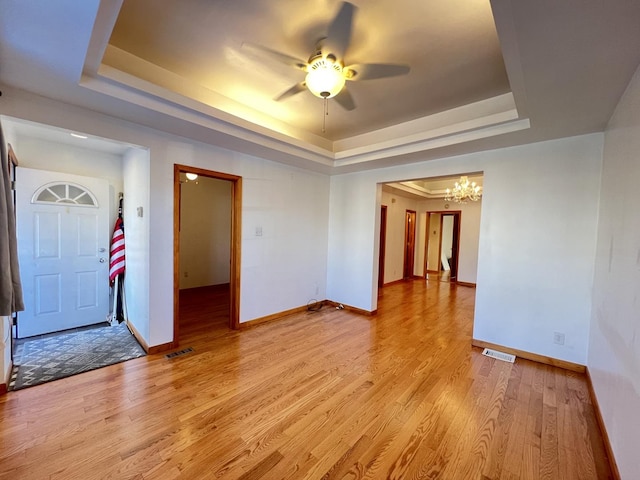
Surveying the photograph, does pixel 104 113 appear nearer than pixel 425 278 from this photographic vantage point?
Yes

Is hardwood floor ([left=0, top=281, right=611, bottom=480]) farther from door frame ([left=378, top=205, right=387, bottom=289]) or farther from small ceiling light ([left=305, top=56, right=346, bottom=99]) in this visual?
door frame ([left=378, top=205, right=387, bottom=289])

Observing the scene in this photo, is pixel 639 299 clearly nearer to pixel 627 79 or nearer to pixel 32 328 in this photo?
pixel 627 79

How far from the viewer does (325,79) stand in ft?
6.98

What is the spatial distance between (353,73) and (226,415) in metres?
3.06

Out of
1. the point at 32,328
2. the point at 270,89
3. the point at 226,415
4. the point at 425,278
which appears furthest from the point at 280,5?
the point at 425,278

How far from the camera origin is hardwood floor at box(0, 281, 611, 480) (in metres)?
1.57

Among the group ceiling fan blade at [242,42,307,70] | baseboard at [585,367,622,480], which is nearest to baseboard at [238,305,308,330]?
ceiling fan blade at [242,42,307,70]

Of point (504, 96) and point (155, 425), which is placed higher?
point (504, 96)

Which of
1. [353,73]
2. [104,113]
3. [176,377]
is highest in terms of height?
[353,73]

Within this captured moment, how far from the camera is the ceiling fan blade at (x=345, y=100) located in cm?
280

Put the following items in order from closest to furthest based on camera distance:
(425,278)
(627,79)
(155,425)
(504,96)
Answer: (627,79), (155,425), (504,96), (425,278)

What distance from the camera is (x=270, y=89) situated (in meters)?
2.81

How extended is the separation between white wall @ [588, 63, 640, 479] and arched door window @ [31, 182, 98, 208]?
5392 mm

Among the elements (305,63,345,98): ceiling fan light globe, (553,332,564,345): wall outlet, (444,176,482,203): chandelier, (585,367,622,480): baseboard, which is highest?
(305,63,345,98): ceiling fan light globe
